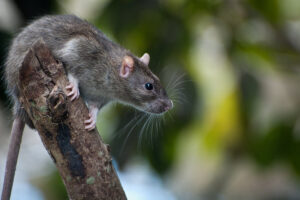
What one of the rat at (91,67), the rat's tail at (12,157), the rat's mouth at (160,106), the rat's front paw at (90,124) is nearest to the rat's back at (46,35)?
the rat at (91,67)

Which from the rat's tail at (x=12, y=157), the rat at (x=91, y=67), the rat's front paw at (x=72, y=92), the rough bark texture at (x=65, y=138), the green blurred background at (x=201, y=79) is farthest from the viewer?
the green blurred background at (x=201, y=79)

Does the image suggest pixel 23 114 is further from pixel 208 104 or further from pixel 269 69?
pixel 269 69

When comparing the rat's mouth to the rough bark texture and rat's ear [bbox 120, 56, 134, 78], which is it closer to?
rat's ear [bbox 120, 56, 134, 78]

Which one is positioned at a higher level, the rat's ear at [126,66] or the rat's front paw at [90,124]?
the rat's ear at [126,66]

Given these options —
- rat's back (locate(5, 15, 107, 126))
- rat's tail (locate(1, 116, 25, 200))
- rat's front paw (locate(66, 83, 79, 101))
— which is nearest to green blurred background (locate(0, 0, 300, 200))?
rat's back (locate(5, 15, 107, 126))

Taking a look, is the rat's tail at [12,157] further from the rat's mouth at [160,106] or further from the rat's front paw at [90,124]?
the rat's mouth at [160,106]

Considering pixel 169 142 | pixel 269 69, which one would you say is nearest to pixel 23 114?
pixel 169 142
